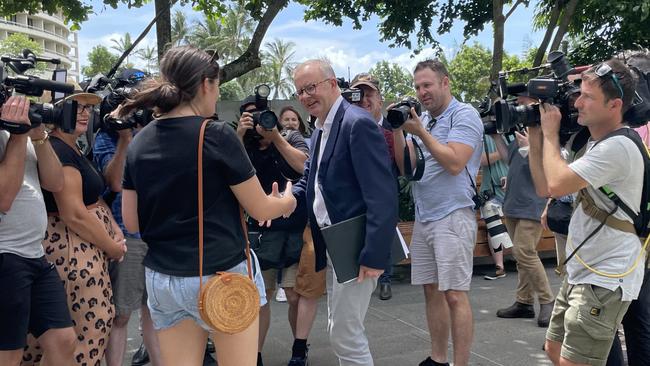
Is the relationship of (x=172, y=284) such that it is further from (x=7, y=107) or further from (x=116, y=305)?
→ (x=116, y=305)

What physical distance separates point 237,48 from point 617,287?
41.1 metres

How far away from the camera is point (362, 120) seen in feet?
10.2

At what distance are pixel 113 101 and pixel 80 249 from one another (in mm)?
976

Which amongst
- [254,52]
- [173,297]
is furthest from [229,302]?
[254,52]

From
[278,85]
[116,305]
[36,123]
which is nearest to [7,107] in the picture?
[36,123]

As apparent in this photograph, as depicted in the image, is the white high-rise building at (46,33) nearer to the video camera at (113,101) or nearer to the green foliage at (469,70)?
the green foliage at (469,70)

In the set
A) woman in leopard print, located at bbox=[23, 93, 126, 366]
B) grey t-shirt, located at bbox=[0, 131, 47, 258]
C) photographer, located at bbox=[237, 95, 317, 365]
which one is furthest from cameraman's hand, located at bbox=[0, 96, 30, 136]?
photographer, located at bbox=[237, 95, 317, 365]

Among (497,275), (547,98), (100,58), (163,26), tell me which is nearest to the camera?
(547,98)

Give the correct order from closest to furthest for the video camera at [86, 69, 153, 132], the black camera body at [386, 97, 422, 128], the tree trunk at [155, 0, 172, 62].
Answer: the video camera at [86, 69, 153, 132] < the black camera body at [386, 97, 422, 128] < the tree trunk at [155, 0, 172, 62]

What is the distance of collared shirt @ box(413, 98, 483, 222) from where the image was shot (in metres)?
3.90

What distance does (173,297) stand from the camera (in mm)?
2389

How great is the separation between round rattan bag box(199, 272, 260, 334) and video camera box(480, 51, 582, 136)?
147cm

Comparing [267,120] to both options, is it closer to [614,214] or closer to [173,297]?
[173,297]

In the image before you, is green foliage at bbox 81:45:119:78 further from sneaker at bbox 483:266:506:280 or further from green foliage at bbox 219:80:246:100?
sneaker at bbox 483:266:506:280
